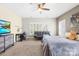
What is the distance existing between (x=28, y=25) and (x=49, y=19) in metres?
0.31

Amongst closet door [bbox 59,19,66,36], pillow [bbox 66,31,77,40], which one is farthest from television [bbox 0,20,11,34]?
pillow [bbox 66,31,77,40]

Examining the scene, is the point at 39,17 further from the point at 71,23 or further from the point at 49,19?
the point at 71,23

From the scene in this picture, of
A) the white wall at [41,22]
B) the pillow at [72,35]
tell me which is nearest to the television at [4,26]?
the white wall at [41,22]

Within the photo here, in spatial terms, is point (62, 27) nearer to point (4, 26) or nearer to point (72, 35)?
point (72, 35)

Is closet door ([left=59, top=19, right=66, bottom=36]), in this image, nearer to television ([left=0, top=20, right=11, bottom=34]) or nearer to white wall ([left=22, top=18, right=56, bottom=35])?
white wall ([left=22, top=18, right=56, bottom=35])

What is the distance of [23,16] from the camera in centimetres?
148

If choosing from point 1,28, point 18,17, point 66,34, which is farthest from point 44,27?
point 1,28

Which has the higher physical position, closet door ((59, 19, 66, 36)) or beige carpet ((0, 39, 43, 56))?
closet door ((59, 19, 66, 36))

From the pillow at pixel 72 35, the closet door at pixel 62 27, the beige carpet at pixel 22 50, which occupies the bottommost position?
the beige carpet at pixel 22 50

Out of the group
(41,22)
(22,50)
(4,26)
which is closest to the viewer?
(4,26)

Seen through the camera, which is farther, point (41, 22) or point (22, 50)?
point (22, 50)

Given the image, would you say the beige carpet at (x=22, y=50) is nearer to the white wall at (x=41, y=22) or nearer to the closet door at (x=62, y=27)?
the white wall at (x=41, y=22)

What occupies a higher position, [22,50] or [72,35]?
[72,35]

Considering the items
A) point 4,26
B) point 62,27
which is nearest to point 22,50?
point 4,26
